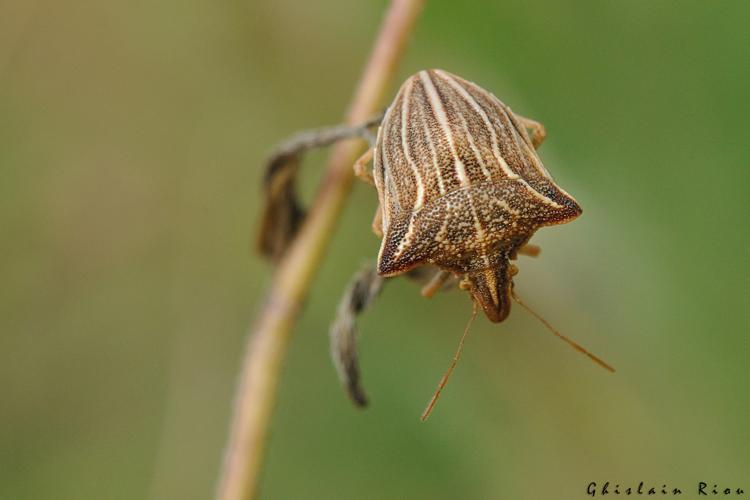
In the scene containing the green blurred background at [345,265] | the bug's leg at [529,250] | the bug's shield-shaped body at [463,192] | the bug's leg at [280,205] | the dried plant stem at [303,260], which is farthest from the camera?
the green blurred background at [345,265]

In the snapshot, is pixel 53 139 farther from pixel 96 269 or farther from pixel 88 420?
pixel 88 420

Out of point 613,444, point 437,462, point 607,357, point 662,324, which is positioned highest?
point 662,324

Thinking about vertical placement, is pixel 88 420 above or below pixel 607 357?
below

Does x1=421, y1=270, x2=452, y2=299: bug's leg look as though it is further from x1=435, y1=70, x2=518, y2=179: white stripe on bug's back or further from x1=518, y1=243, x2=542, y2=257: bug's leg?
x1=435, y1=70, x2=518, y2=179: white stripe on bug's back

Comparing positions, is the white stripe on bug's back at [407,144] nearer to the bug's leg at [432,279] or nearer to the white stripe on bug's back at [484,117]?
the white stripe on bug's back at [484,117]

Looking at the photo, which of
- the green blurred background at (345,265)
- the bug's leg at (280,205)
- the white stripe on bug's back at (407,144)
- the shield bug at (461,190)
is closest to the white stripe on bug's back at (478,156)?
the shield bug at (461,190)

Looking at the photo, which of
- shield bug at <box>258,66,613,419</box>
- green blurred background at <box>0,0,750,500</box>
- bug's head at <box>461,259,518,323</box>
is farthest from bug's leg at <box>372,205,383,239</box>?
green blurred background at <box>0,0,750,500</box>

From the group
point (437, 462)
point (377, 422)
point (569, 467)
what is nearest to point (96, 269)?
point (377, 422)
